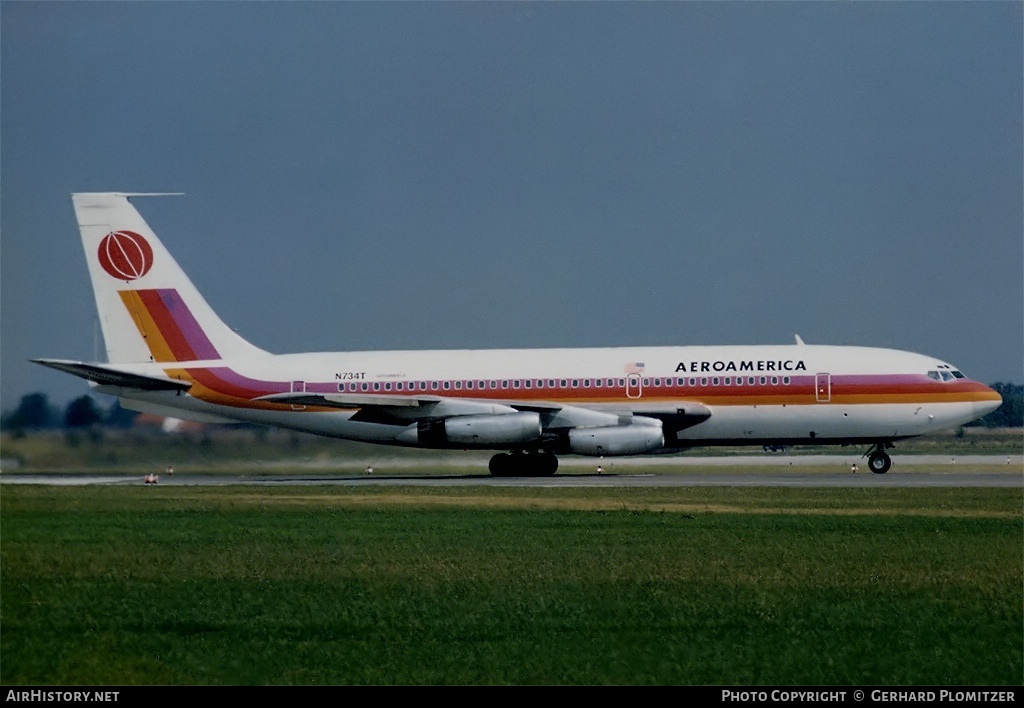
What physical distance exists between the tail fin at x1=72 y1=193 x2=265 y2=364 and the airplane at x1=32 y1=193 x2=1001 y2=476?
0.05 meters

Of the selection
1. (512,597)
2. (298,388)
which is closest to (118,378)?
(298,388)

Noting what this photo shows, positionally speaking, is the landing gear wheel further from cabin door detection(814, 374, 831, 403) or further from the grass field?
the grass field

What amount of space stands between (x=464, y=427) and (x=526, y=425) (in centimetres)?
210

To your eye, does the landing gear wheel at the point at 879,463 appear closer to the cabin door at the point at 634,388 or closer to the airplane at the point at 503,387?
the airplane at the point at 503,387

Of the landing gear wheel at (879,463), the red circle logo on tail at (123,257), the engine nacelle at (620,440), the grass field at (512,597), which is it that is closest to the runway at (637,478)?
the landing gear wheel at (879,463)

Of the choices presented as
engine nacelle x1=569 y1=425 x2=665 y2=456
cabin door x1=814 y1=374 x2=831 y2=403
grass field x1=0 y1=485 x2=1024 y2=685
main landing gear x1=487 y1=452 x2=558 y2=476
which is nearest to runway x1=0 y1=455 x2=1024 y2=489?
main landing gear x1=487 y1=452 x2=558 y2=476

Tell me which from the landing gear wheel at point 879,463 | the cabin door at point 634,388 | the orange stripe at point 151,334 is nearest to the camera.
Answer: the landing gear wheel at point 879,463

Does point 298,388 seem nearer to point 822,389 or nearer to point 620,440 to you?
point 620,440

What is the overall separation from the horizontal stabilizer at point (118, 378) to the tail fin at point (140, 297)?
51.5 inches

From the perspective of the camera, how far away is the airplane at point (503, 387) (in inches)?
1849

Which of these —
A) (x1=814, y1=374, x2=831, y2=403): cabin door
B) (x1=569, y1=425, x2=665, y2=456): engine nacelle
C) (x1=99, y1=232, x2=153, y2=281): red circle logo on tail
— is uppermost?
(x1=99, y1=232, x2=153, y2=281): red circle logo on tail

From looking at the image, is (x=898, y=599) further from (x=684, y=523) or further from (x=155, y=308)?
(x=155, y=308)

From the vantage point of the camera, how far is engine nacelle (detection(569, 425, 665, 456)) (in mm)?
45969
